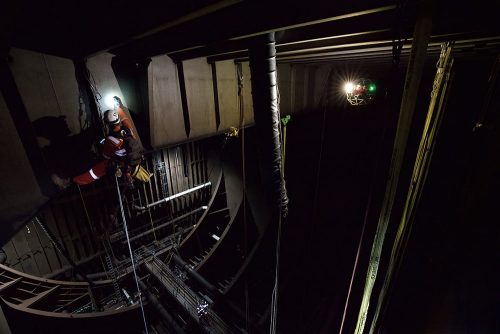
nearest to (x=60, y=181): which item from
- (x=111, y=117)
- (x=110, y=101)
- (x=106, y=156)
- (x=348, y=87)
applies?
(x=106, y=156)

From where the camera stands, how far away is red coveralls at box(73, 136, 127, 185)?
511cm

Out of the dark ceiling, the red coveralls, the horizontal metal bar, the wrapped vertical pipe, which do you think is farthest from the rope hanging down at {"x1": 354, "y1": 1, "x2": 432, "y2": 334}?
the horizontal metal bar

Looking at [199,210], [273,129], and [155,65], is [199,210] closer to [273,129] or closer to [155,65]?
[155,65]

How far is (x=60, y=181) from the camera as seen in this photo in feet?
16.5

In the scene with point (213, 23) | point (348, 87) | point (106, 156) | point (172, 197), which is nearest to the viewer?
point (213, 23)

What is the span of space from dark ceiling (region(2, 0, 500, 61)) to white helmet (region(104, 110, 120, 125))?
3.73 feet

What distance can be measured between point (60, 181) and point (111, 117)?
5.76 ft

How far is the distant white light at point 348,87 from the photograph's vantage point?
537 inches

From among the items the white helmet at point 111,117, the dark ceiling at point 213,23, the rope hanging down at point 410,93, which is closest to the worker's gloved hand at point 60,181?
the white helmet at point 111,117

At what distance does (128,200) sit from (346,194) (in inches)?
408

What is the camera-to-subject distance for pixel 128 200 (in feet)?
26.3

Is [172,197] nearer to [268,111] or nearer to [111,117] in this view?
[111,117]

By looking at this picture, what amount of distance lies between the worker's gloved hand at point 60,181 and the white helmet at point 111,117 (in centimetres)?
156

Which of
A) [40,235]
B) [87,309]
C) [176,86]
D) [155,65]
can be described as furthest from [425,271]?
[40,235]
